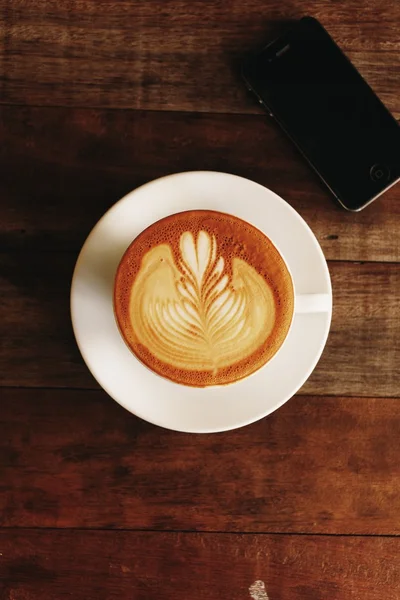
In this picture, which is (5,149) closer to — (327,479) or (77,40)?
(77,40)

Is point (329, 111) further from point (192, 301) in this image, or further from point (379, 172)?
point (192, 301)

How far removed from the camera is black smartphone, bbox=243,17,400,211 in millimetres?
778

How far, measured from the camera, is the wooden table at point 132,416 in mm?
785

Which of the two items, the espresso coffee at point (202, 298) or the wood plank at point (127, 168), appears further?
the wood plank at point (127, 168)

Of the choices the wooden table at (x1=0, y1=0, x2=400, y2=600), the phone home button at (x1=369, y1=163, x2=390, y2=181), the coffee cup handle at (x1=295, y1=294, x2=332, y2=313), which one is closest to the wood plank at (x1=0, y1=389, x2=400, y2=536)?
the wooden table at (x1=0, y1=0, x2=400, y2=600)

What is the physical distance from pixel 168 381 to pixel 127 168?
27 cm

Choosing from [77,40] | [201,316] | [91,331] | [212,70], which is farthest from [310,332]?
[77,40]

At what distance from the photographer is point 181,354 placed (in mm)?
670

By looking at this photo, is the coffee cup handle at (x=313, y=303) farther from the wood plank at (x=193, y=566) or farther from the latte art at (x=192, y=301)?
the wood plank at (x=193, y=566)

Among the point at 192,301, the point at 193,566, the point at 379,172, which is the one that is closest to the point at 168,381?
the point at 192,301

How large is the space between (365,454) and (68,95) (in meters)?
0.59

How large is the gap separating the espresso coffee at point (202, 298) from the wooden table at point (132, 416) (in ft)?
0.47

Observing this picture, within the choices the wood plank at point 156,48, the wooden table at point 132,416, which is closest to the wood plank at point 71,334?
the wooden table at point 132,416

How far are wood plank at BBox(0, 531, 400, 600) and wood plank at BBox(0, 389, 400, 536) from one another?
19mm
